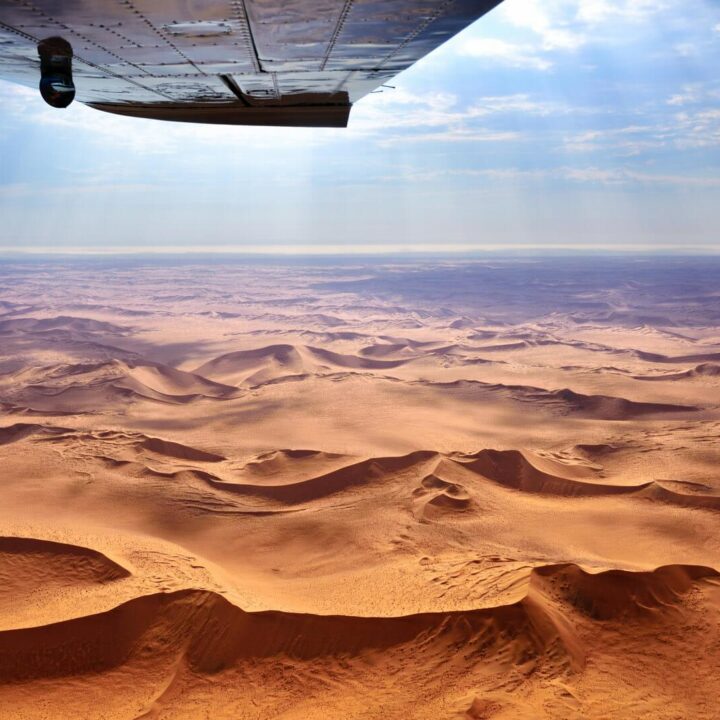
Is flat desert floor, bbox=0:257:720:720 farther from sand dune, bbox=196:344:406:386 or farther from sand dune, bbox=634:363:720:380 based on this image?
sand dune, bbox=196:344:406:386

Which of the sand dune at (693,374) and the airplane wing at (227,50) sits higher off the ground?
the airplane wing at (227,50)

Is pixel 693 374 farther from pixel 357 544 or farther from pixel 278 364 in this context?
pixel 357 544

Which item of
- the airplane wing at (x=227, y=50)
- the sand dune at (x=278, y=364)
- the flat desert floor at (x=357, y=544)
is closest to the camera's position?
the airplane wing at (x=227, y=50)

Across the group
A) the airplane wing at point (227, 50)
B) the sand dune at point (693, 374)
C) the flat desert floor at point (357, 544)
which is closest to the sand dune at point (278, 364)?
the flat desert floor at point (357, 544)

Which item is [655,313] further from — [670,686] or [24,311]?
[24,311]

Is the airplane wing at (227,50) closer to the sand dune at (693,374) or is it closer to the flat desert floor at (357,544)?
the flat desert floor at (357,544)

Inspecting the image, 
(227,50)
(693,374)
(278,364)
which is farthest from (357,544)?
(693,374)

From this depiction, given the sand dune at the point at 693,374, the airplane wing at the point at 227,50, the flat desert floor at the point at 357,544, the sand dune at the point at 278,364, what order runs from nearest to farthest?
the airplane wing at the point at 227,50 → the flat desert floor at the point at 357,544 → the sand dune at the point at 693,374 → the sand dune at the point at 278,364
